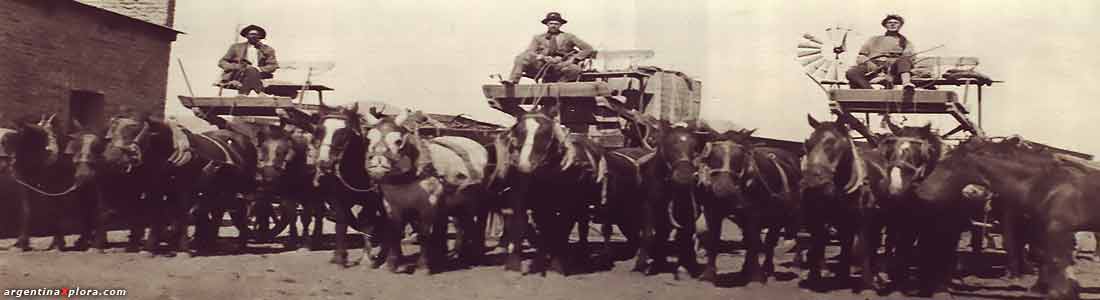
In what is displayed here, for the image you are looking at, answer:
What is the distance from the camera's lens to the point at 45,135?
12750mm

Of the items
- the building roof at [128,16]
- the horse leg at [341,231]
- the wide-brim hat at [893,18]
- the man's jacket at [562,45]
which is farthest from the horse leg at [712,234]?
the building roof at [128,16]

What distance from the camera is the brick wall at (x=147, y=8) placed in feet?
69.9

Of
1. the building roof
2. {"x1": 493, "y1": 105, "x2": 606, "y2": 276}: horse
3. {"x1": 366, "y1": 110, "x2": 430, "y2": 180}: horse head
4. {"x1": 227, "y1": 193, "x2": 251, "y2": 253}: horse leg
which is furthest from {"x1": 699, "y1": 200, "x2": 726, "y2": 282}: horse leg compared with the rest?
the building roof

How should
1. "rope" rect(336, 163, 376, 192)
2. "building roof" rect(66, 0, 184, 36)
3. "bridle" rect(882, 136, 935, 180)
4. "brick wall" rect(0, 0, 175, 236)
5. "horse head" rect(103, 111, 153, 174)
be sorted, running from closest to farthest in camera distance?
"bridle" rect(882, 136, 935, 180), "rope" rect(336, 163, 376, 192), "horse head" rect(103, 111, 153, 174), "brick wall" rect(0, 0, 175, 236), "building roof" rect(66, 0, 184, 36)

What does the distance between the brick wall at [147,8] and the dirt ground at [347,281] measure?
10166 mm

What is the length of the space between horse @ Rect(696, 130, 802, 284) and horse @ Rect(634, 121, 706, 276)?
19 cm

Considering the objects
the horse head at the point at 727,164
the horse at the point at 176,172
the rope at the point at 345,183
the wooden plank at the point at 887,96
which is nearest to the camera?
the horse head at the point at 727,164

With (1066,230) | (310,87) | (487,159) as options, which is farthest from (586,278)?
(310,87)

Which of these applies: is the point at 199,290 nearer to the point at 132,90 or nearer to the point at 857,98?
the point at 857,98

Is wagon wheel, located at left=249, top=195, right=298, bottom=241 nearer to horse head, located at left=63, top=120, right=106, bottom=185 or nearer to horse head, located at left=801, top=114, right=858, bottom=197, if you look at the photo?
horse head, located at left=63, top=120, right=106, bottom=185

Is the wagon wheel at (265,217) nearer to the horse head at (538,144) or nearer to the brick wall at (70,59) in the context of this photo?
the brick wall at (70,59)

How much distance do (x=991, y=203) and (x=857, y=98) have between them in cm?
234

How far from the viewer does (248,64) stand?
52.0 feet

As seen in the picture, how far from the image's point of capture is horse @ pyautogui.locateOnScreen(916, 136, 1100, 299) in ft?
29.4
